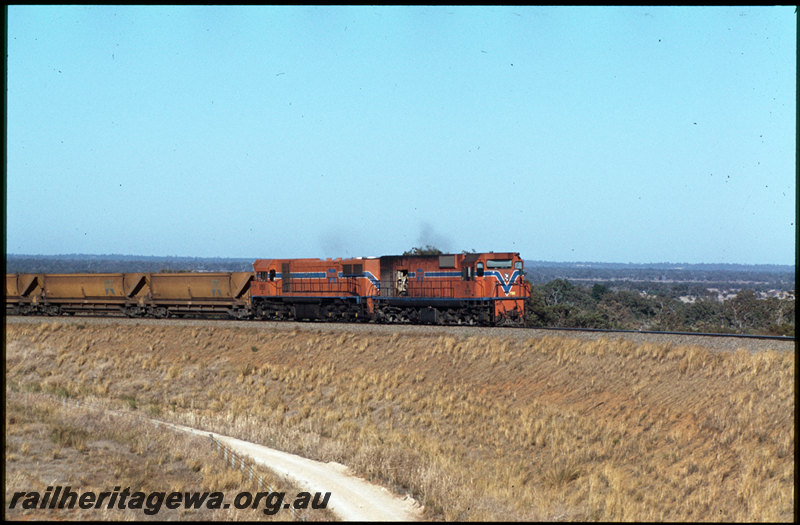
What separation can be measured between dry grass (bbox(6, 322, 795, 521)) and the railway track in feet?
2.01

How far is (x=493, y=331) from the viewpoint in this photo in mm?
34188

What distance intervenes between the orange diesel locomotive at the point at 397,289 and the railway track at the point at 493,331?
1.64 m

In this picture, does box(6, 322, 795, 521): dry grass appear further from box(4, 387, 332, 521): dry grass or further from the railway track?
box(4, 387, 332, 521): dry grass

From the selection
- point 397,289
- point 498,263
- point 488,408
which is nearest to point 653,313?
point 397,289

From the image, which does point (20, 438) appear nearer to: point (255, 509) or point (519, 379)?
point (255, 509)

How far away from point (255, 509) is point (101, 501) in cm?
313

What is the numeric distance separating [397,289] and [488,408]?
11.9 metres

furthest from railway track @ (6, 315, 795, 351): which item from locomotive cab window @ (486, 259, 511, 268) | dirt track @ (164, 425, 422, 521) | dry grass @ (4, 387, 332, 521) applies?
dry grass @ (4, 387, 332, 521)

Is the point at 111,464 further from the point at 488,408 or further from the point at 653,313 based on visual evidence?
the point at 653,313

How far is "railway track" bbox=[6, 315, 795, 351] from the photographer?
2791 cm

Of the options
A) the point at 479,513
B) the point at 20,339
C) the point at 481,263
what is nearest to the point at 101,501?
the point at 479,513

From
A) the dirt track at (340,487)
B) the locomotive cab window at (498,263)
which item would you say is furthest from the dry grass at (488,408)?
the locomotive cab window at (498,263)

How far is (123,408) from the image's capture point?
104ft

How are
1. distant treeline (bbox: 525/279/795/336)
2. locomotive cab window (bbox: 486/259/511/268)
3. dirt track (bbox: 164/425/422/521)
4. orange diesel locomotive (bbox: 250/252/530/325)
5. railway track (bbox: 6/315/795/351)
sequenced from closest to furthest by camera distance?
1. dirt track (bbox: 164/425/422/521)
2. railway track (bbox: 6/315/795/351)
3. locomotive cab window (bbox: 486/259/511/268)
4. orange diesel locomotive (bbox: 250/252/530/325)
5. distant treeline (bbox: 525/279/795/336)
